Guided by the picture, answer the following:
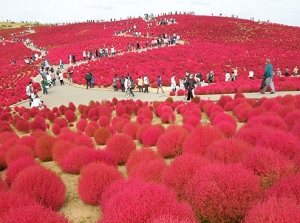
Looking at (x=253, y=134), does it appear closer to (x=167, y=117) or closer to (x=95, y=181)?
(x=95, y=181)

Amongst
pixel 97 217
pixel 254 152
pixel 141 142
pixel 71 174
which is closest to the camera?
pixel 254 152

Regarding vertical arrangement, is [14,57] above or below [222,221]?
below

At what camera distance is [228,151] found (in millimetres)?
6613

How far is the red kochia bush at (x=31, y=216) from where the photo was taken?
4.54m

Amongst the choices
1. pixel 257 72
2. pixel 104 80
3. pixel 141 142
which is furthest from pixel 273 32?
pixel 141 142

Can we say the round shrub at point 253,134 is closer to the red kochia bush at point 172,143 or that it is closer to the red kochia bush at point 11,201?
the red kochia bush at point 172,143

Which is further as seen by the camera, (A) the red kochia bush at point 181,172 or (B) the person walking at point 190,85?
(B) the person walking at point 190,85

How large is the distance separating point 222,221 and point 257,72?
29.8 meters

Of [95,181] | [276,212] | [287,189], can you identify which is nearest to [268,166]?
[287,189]

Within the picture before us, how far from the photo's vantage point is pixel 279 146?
6.52 metres

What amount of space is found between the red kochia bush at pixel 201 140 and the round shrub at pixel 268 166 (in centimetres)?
213

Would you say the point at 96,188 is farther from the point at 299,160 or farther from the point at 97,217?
the point at 299,160

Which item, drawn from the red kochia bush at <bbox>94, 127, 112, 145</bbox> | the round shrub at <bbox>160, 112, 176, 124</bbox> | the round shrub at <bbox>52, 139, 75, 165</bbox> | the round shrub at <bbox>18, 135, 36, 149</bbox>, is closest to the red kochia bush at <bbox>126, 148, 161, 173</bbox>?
the round shrub at <bbox>52, 139, 75, 165</bbox>

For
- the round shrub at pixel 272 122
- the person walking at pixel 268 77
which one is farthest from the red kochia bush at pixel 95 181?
the person walking at pixel 268 77
